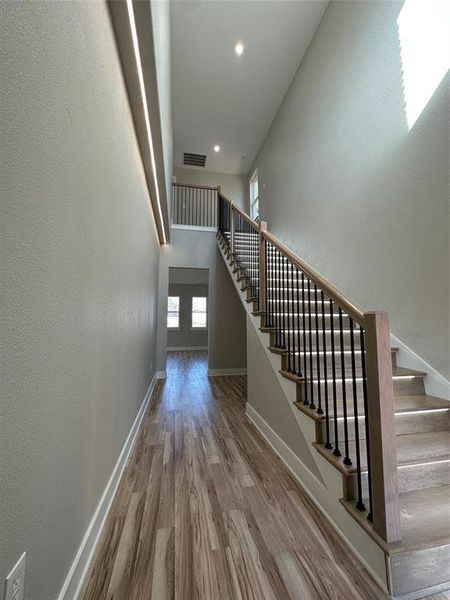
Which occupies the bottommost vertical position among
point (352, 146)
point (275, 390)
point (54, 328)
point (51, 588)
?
point (51, 588)

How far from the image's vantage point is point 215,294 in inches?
212

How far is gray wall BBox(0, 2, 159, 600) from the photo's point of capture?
24.3 inches

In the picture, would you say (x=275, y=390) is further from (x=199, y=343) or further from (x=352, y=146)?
(x=199, y=343)

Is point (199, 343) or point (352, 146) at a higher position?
point (352, 146)

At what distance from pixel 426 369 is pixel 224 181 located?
6552 millimetres

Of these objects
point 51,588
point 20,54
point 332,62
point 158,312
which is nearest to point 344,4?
point 332,62

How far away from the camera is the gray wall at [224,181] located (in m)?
6.89

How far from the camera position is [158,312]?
5008mm

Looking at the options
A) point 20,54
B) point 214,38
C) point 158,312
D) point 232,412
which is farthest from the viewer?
point 158,312

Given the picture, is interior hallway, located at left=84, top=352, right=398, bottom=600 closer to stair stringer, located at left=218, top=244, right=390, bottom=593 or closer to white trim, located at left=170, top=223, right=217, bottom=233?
stair stringer, located at left=218, top=244, right=390, bottom=593

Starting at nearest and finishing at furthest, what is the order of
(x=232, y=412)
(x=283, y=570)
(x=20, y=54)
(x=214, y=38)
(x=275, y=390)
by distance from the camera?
(x=20, y=54) < (x=283, y=570) < (x=275, y=390) < (x=232, y=412) < (x=214, y=38)

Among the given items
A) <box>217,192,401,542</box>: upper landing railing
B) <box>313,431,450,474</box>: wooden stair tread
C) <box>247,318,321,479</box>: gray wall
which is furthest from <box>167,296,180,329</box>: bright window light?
<box>313,431,450,474</box>: wooden stair tread

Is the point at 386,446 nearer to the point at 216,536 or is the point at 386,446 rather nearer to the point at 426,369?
the point at 216,536

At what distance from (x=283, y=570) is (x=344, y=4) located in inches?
211
